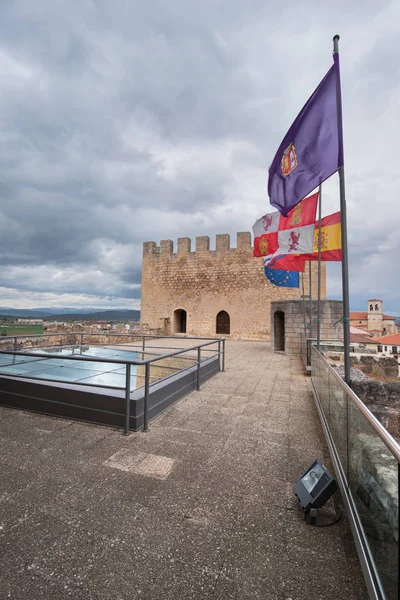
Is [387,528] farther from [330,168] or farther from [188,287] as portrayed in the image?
[188,287]

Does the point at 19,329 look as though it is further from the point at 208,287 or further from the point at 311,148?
the point at 208,287

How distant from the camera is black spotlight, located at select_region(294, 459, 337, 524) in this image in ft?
6.07

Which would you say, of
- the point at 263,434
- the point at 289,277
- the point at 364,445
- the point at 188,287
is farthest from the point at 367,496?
the point at 188,287

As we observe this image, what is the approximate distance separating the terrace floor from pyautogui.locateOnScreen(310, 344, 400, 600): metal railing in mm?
170

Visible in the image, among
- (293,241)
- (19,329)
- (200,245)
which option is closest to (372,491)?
(293,241)

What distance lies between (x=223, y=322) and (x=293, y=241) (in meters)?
12.2

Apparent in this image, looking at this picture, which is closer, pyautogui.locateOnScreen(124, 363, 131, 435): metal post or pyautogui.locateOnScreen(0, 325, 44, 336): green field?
pyautogui.locateOnScreen(124, 363, 131, 435): metal post

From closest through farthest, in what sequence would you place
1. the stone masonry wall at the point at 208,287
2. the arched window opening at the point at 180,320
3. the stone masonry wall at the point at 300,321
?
the stone masonry wall at the point at 300,321, the stone masonry wall at the point at 208,287, the arched window opening at the point at 180,320

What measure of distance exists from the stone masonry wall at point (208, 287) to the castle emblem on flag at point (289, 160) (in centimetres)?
1256

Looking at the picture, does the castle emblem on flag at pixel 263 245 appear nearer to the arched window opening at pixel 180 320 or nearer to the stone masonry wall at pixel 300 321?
the stone masonry wall at pixel 300 321

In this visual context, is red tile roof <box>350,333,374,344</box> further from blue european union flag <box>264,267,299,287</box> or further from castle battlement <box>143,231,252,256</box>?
castle battlement <box>143,231,252,256</box>

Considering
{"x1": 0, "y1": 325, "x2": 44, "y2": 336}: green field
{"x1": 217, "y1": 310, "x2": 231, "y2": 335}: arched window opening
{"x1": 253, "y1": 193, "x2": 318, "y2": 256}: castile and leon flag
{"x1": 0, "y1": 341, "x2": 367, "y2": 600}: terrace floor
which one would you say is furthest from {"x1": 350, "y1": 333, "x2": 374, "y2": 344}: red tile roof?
{"x1": 0, "y1": 325, "x2": 44, "y2": 336}: green field

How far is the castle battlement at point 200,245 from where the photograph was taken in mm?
17766

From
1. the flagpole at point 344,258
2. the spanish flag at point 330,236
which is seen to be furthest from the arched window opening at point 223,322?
the flagpole at point 344,258
